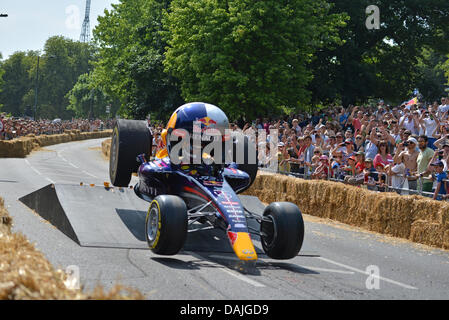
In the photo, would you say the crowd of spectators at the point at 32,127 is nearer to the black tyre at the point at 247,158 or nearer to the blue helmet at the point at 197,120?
the black tyre at the point at 247,158

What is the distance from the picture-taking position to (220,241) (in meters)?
10.2

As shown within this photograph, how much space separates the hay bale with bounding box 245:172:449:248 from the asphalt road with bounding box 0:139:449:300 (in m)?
0.43

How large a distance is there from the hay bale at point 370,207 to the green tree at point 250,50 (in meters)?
12.5

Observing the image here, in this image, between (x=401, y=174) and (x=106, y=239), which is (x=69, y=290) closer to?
(x=106, y=239)

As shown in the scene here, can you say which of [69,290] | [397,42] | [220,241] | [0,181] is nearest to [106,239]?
[220,241]

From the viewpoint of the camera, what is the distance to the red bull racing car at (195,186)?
27.5ft

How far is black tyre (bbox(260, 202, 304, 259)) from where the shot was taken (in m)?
8.47

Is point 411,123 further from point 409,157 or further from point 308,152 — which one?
point 409,157

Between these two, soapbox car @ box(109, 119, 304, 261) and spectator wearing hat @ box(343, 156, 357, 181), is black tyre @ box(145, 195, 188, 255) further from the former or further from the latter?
Answer: spectator wearing hat @ box(343, 156, 357, 181)

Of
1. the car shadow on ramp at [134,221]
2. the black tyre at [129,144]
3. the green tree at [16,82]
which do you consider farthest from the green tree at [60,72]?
the car shadow on ramp at [134,221]

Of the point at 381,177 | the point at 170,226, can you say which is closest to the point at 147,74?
the point at 381,177

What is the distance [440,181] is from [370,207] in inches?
71.2

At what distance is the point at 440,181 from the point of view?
1216 centimetres

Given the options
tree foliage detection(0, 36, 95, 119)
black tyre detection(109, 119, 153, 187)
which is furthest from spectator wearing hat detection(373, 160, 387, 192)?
tree foliage detection(0, 36, 95, 119)
